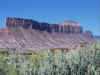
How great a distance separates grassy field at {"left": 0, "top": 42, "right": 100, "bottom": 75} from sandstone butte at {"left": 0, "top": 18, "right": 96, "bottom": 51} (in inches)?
→ 940

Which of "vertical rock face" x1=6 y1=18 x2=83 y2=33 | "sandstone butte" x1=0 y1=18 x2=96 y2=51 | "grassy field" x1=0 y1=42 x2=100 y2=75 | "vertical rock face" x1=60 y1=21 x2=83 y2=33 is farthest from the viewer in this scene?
"vertical rock face" x1=60 y1=21 x2=83 y2=33

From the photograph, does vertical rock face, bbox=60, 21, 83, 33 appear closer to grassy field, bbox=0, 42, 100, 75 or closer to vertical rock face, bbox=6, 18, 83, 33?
vertical rock face, bbox=6, 18, 83, 33

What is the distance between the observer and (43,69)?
101 inches

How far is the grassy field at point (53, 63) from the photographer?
97.7 inches

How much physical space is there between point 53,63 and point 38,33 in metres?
34.7

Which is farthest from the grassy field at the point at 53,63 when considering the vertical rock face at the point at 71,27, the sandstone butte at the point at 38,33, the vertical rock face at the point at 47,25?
the vertical rock face at the point at 71,27

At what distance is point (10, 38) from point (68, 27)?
17.2 metres

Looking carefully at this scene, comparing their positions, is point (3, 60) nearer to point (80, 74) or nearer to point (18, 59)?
point (18, 59)

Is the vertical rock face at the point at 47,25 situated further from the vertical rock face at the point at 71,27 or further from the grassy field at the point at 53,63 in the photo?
the grassy field at the point at 53,63

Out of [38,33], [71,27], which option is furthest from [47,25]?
[71,27]

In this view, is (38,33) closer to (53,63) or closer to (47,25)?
(47,25)

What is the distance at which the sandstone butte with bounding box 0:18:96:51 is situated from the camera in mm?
30319

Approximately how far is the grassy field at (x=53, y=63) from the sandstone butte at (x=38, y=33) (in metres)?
23.9

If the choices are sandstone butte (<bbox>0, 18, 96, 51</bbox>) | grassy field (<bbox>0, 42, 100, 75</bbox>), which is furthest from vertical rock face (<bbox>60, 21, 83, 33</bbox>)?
grassy field (<bbox>0, 42, 100, 75</bbox>)
